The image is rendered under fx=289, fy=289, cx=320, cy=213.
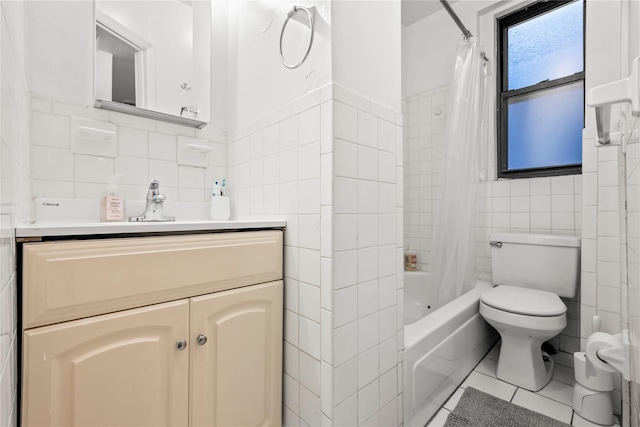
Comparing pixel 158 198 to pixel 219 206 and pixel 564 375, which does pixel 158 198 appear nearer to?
pixel 219 206

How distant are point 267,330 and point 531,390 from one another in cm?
146

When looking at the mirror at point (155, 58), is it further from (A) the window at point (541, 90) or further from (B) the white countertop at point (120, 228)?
(A) the window at point (541, 90)

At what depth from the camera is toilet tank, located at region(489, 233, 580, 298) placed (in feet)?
5.23

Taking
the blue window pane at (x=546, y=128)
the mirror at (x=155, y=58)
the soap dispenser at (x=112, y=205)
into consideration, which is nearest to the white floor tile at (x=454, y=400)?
the blue window pane at (x=546, y=128)

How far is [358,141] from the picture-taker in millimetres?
944

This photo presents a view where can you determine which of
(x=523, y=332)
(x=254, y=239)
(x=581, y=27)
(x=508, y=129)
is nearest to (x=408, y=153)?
(x=508, y=129)

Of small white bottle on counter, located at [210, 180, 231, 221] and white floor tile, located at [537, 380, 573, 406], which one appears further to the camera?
white floor tile, located at [537, 380, 573, 406]

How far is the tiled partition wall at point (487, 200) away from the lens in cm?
172

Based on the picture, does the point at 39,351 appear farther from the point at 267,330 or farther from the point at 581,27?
the point at 581,27

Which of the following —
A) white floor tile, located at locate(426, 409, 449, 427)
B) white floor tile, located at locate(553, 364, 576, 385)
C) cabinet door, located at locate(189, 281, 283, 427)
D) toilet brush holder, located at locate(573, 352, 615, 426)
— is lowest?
white floor tile, located at locate(426, 409, 449, 427)

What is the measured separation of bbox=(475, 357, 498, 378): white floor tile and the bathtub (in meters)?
0.03

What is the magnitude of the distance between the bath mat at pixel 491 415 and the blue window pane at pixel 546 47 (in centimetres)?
195

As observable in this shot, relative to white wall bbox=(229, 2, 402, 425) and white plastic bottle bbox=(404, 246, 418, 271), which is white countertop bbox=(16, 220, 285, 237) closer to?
white wall bbox=(229, 2, 402, 425)

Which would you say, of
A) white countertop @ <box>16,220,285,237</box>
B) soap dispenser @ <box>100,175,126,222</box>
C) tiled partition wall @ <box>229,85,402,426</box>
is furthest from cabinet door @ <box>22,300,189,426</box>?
soap dispenser @ <box>100,175,126,222</box>
